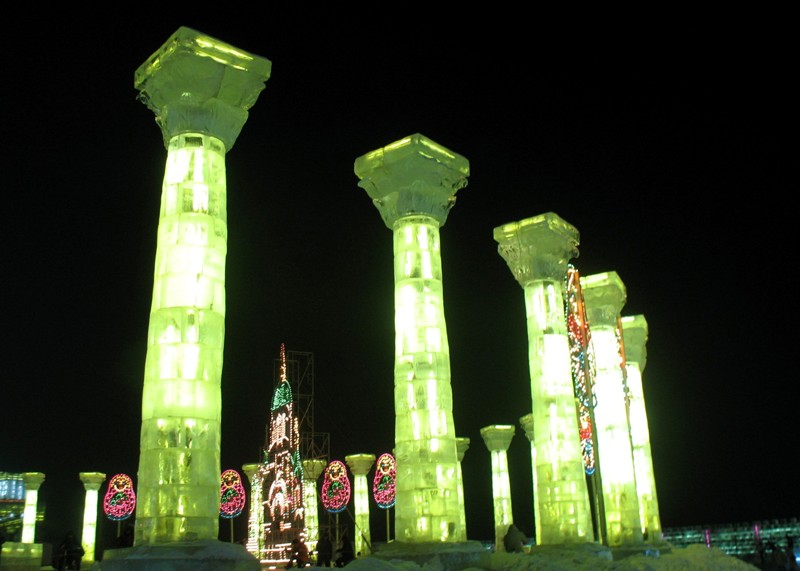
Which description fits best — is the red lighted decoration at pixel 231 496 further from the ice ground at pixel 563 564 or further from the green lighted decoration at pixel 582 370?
the ice ground at pixel 563 564

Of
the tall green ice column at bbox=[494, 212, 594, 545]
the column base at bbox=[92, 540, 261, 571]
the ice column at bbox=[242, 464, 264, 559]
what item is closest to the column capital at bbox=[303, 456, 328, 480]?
the ice column at bbox=[242, 464, 264, 559]

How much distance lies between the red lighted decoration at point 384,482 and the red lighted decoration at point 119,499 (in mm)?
13242

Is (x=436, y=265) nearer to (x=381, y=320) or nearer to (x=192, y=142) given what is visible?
(x=192, y=142)

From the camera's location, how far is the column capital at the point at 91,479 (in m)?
38.9

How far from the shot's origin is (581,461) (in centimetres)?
2006

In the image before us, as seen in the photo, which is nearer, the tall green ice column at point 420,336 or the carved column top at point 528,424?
the tall green ice column at point 420,336

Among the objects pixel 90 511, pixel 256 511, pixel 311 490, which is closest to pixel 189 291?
pixel 311 490

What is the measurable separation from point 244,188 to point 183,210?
23.6 m

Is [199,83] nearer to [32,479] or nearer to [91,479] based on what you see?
[32,479]

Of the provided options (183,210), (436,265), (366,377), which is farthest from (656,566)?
(366,377)

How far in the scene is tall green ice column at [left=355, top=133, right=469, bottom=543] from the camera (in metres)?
15.5

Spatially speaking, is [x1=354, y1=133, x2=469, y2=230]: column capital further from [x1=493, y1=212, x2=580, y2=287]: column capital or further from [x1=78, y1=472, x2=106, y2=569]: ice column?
[x1=78, y1=472, x2=106, y2=569]: ice column

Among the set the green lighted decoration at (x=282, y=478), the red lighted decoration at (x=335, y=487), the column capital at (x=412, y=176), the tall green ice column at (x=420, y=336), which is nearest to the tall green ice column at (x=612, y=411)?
the tall green ice column at (x=420, y=336)

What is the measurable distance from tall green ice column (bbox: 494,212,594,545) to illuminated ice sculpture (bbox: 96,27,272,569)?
10284mm
